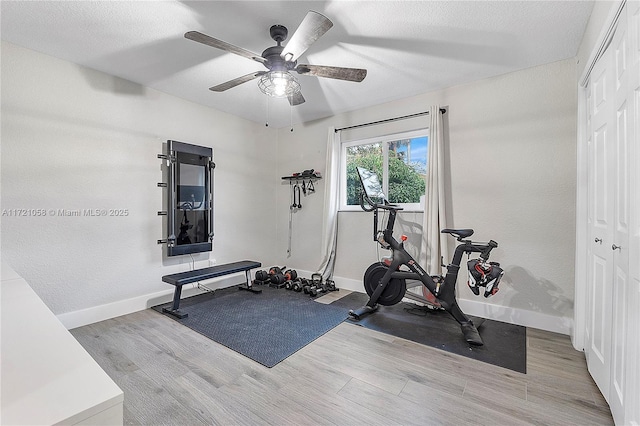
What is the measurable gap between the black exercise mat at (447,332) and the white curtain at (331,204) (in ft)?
2.89

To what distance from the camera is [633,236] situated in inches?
52.1

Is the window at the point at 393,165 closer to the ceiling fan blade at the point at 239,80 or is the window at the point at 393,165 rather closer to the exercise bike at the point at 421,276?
the exercise bike at the point at 421,276

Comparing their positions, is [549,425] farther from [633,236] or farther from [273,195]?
[273,195]

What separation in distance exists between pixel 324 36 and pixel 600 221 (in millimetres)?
2447

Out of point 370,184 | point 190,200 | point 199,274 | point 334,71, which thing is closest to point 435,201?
point 370,184

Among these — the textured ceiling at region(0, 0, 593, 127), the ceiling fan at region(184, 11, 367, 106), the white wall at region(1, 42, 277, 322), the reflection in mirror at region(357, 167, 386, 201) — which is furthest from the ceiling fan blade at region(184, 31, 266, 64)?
the white wall at region(1, 42, 277, 322)

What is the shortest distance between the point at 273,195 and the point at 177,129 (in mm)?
1877

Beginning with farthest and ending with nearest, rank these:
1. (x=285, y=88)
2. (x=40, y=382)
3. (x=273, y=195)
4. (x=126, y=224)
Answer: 1. (x=273, y=195)
2. (x=126, y=224)
3. (x=285, y=88)
4. (x=40, y=382)

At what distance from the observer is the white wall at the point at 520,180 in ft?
8.86

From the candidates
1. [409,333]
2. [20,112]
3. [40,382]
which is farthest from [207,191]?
[40,382]

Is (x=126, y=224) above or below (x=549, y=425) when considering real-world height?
above

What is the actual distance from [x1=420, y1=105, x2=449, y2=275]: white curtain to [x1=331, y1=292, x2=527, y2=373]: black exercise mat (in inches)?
21.3

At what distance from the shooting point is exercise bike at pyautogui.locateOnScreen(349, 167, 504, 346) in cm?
247

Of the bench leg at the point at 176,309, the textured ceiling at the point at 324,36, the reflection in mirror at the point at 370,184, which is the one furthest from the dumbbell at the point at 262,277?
the textured ceiling at the point at 324,36
